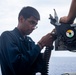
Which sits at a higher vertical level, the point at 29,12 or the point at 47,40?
the point at 29,12

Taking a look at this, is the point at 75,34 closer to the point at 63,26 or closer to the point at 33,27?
the point at 63,26

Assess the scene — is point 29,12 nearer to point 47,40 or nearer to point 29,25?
point 29,25

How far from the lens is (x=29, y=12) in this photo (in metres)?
5.10

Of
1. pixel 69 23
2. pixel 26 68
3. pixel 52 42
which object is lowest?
pixel 26 68

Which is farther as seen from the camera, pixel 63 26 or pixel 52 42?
pixel 52 42

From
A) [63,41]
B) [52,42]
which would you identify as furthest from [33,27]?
[63,41]

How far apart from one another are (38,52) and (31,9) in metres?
0.75

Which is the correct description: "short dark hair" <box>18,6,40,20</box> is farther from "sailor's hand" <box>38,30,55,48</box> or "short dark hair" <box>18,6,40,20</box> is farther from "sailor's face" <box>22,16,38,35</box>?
"sailor's hand" <box>38,30,55,48</box>

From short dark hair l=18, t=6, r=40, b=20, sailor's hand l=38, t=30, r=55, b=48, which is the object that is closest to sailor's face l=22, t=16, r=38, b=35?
short dark hair l=18, t=6, r=40, b=20

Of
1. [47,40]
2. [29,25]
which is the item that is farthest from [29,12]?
[47,40]

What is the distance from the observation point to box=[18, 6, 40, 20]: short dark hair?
5.04 metres

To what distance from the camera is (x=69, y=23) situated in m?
4.21

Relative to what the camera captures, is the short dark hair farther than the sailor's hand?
Yes

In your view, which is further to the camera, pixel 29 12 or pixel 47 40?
pixel 29 12
